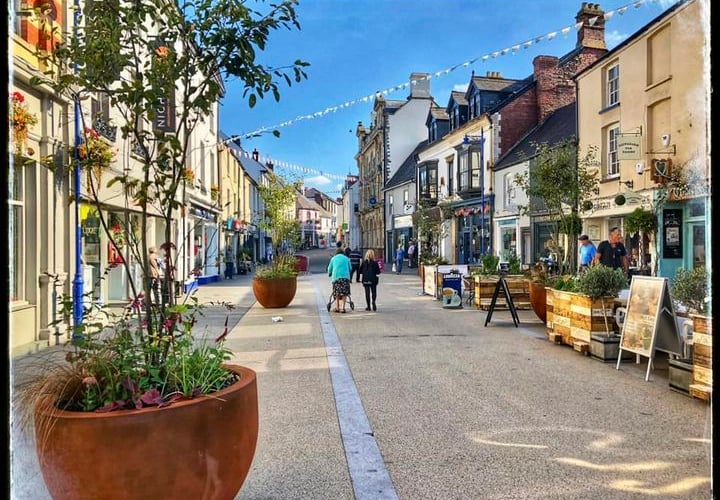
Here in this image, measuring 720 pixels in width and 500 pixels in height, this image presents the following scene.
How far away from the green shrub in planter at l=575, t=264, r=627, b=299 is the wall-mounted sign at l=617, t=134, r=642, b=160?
8.04 m

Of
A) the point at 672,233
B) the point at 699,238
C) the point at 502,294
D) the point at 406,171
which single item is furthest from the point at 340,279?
the point at 406,171

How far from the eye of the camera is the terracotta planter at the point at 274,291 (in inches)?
513

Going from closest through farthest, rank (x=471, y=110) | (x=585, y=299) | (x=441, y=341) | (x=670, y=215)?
(x=585, y=299) → (x=441, y=341) → (x=670, y=215) → (x=471, y=110)

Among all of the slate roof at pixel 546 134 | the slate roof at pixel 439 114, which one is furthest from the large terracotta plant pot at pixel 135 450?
the slate roof at pixel 439 114

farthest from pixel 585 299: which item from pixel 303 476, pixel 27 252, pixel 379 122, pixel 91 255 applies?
pixel 379 122

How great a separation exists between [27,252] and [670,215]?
45.3ft

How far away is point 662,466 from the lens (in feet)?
12.0

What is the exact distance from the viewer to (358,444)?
4121mm

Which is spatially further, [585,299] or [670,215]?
[670,215]

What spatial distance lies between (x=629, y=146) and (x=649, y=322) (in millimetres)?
9573

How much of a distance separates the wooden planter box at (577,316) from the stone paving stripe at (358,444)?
3.26 meters

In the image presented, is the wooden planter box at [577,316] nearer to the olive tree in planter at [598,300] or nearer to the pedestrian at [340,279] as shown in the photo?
the olive tree in planter at [598,300]

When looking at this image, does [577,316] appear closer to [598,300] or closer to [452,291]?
[598,300]

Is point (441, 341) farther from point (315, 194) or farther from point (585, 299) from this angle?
point (315, 194)
